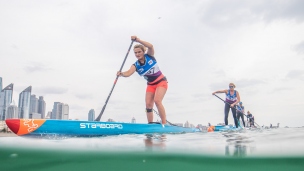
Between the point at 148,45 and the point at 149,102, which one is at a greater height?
the point at 148,45

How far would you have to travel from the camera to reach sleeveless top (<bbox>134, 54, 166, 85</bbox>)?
22.2 feet

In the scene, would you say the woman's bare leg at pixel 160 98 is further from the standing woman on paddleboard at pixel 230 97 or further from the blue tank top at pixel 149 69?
the standing woman on paddleboard at pixel 230 97

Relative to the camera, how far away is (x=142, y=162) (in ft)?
13.3

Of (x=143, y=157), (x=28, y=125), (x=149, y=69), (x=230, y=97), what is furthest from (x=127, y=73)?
(x=230, y=97)

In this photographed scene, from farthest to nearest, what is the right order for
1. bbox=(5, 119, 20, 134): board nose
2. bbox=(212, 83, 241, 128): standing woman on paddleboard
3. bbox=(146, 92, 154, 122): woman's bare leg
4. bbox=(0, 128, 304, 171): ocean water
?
bbox=(212, 83, 241, 128): standing woman on paddleboard < bbox=(146, 92, 154, 122): woman's bare leg < bbox=(5, 119, 20, 134): board nose < bbox=(0, 128, 304, 171): ocean water

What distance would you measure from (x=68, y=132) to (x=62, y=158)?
151 cm

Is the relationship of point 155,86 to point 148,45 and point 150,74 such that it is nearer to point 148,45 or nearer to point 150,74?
point 150,74

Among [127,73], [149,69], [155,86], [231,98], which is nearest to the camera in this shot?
[127,73]

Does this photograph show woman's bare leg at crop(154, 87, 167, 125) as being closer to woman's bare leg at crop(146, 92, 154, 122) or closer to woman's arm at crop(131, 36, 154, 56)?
woman's bare leg at crop(146, 92, 154, 122)

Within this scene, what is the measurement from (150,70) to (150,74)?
131mm

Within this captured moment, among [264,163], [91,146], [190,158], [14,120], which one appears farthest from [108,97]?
[264,163]

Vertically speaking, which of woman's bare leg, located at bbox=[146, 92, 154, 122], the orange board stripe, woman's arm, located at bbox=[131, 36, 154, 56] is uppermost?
woman's arm, located at bbox=[131, 36, 154, 56]

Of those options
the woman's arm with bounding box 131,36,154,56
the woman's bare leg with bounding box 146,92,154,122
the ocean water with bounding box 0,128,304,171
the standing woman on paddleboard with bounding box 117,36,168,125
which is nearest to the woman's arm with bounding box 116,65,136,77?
the standing woman on paddleboard with bounding box 117,36,168,125

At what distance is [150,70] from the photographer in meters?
6.84
